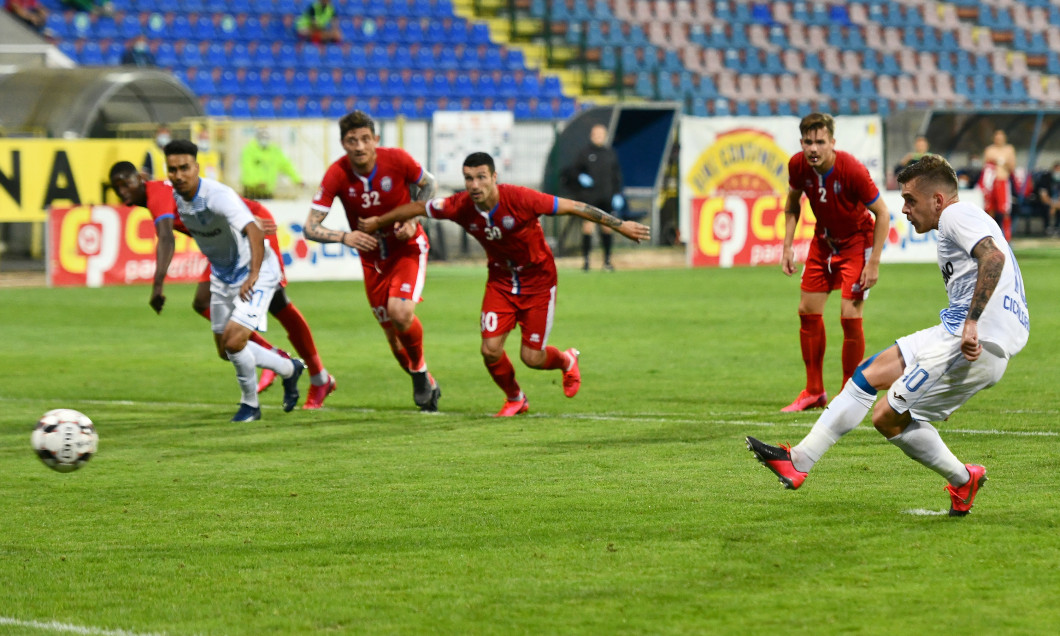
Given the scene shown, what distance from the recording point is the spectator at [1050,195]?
29891mm

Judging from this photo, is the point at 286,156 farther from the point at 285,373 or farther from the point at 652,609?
the point at 652,609

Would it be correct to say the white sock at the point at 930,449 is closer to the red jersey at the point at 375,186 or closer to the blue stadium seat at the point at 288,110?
the red jersey at the point at 375,186

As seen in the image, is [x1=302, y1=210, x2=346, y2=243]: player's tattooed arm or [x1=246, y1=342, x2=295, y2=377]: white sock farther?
[x1=246, y1=342, x2=295, y2=377]: white sock

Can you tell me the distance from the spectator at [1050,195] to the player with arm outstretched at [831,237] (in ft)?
69.7

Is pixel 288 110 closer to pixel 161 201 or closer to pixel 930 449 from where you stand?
pixel 161 201

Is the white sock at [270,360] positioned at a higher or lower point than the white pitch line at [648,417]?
higher

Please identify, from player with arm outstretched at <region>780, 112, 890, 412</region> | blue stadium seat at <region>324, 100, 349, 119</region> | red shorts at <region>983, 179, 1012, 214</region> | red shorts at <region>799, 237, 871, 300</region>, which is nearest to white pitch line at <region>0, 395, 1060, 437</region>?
player with arm outstretched at <region>780, 112, 890, 412</region>

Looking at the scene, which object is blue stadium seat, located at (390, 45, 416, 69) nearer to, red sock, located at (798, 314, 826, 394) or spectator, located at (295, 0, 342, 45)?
spectator, located at (295, 0, 342, 45)

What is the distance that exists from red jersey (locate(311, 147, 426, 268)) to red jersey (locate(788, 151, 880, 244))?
8.51 ft

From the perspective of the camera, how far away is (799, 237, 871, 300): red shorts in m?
10.0

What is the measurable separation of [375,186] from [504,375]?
61.3 inches

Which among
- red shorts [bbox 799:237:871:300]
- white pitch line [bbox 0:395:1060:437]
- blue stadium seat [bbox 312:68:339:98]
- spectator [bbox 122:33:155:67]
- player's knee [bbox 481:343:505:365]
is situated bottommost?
white pitch line [bbox 0:395:1060:437]

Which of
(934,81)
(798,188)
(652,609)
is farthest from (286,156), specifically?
(652,609)

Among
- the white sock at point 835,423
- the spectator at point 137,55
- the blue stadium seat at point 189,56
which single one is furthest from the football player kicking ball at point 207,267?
the blue stadium seat at point 189,56
